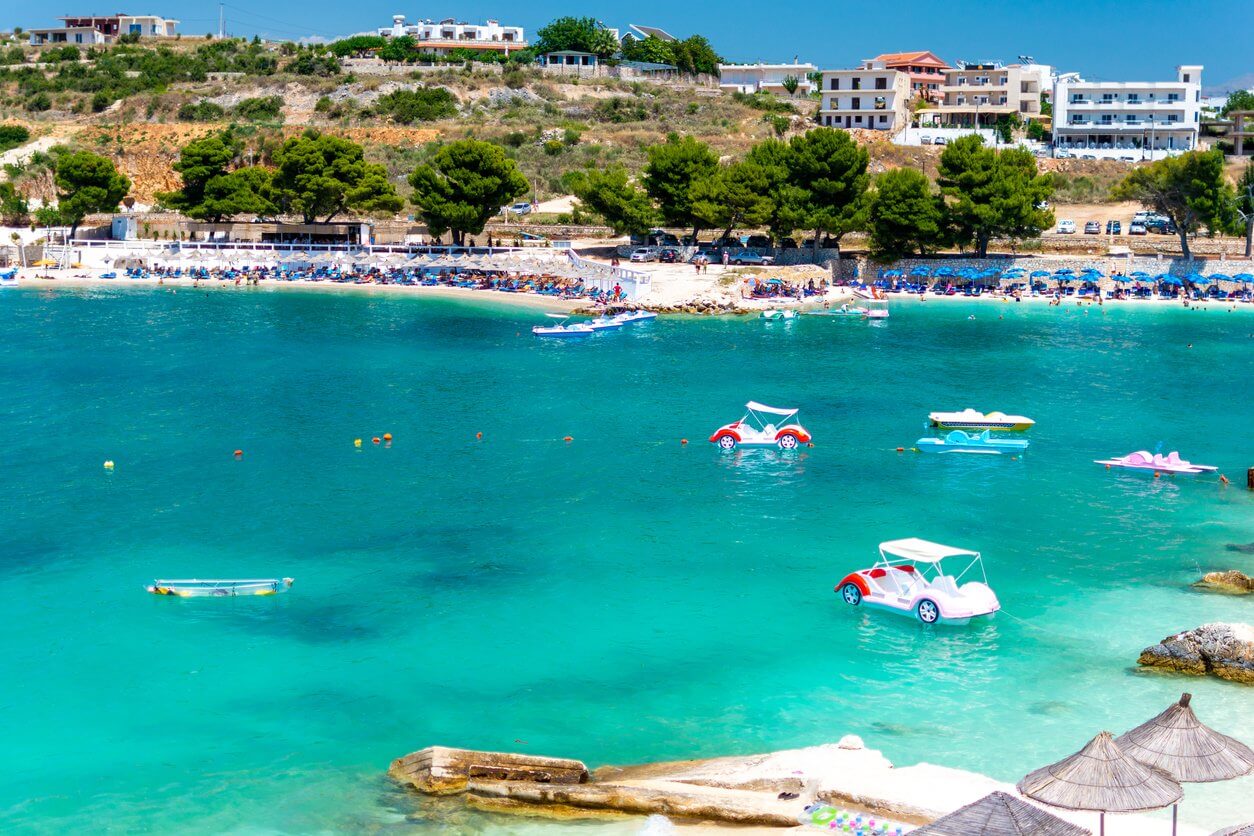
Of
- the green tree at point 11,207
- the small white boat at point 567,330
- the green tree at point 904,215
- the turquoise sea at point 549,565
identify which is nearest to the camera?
the turquoise sea at point 549,565

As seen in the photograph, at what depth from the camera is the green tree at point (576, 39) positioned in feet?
502

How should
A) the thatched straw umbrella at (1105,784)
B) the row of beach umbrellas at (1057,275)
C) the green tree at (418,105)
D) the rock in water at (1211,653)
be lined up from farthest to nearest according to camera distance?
the green tree at (418,105)
the row of beach umbrellas at (1057,275)
the rock in water at (1211,653)
the thatched straw umbrella at (1105,784)

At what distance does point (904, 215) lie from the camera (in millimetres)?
85188

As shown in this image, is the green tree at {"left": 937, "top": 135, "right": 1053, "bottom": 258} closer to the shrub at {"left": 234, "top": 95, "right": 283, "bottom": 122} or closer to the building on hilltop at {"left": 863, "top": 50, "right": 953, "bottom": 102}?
the building on hilltop at {"left": 863, "top": 50, "right": 953, "bottom": 102}

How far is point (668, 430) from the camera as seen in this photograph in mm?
48062

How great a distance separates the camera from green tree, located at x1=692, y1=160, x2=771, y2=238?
284 ft

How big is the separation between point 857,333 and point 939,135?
57.7 meters

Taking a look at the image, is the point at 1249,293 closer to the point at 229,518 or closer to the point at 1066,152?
the point at 1066,152

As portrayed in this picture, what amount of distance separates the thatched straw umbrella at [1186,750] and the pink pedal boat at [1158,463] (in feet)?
87.5

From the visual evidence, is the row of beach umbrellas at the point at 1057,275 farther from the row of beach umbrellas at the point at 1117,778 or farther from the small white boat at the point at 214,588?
the row of beach umbrellas at the point at 1117,778

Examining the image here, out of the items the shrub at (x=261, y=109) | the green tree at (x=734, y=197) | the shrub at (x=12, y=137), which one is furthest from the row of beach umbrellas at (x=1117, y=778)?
the shrub at (x=261, y=109)

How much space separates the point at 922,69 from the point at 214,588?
411 feet

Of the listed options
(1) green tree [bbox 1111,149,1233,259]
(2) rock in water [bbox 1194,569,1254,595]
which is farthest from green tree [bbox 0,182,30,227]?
(2) rock in water [bbox 1194,569,1254,595]

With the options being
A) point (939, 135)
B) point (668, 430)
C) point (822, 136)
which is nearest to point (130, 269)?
point (822, 136)
